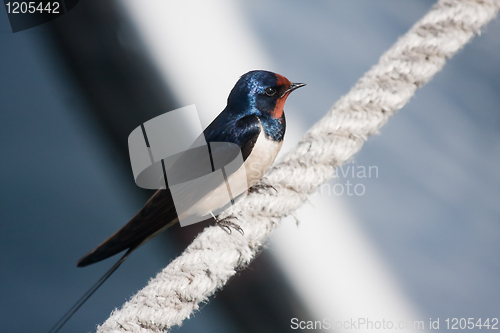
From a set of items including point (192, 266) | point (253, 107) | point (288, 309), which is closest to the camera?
point (192, 266)

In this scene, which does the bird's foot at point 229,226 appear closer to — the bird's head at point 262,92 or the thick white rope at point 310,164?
the thick white rope at point 310,164

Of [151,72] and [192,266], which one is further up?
[151,72]

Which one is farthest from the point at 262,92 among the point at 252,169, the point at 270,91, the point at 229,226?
the point at 229,226

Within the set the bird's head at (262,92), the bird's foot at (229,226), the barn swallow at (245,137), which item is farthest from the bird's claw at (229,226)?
the bird's head at (262,92)

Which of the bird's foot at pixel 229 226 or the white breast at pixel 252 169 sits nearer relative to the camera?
the bird's foot at pixel 229 226

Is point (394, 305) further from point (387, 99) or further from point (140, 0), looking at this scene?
point (140, 0)

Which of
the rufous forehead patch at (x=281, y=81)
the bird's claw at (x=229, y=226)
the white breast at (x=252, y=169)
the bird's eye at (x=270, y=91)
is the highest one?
the rufous forehead patch at (x=281, y=81)

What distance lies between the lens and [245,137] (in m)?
0.59

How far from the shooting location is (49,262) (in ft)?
3.26

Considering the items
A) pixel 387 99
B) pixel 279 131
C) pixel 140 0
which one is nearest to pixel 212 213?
pixel 279 131

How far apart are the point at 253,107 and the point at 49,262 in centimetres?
87

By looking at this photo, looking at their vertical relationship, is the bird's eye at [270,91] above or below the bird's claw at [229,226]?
above

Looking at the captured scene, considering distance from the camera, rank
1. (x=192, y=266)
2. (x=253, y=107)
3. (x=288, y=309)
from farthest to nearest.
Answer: (x=288, y=309) → (x=253, y=107) → (x=192, y=266)

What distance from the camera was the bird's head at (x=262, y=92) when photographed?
0.60 m
